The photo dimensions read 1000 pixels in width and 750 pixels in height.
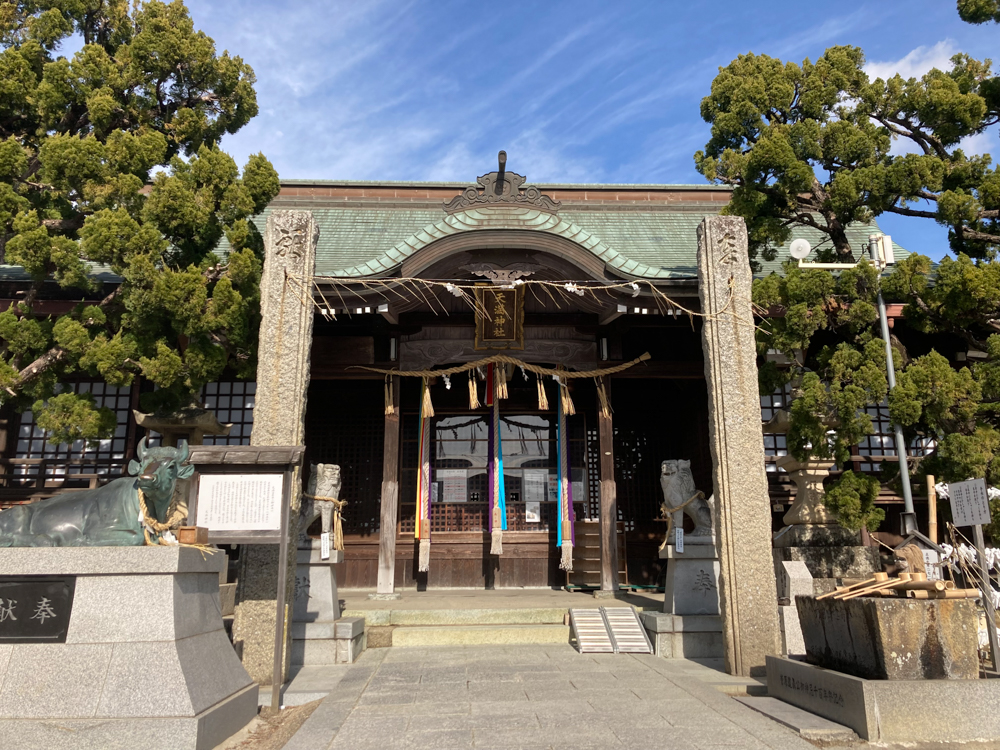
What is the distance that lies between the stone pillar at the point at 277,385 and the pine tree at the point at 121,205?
1660 millimetres

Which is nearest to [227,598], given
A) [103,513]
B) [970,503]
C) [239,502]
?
[239,502]

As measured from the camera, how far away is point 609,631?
833 cm

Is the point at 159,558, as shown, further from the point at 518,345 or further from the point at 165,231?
the point at 518,345

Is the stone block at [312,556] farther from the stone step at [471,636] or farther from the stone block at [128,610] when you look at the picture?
the stone block at [128,610]

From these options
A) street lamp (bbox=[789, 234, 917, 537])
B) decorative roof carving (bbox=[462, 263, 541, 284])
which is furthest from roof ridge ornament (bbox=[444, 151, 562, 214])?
street lamp (bbox=[789, 234, 917, 537])

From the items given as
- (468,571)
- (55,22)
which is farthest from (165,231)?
(468,571)

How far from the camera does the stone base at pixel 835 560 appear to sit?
8.84 m

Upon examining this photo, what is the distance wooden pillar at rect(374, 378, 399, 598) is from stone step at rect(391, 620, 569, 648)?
2013 mm

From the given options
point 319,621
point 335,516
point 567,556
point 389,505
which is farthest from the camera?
point 567,556

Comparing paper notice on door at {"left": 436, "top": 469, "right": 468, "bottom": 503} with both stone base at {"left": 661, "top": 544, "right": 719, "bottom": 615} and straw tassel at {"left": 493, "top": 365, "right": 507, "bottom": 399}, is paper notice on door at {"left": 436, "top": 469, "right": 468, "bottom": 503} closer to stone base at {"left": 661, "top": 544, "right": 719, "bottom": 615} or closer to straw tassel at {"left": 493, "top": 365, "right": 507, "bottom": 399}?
straw tassel at {"left": 493, "top": 365, "right": 507, "bottom": 399}

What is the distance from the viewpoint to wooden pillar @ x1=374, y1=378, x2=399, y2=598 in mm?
10625

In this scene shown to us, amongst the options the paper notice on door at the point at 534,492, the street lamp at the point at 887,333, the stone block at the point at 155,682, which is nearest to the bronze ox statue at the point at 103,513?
the stone block at the point at 155,682

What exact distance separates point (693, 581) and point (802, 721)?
3416 millimetres

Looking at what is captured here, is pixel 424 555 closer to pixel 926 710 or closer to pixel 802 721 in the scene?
pixel 802 721
